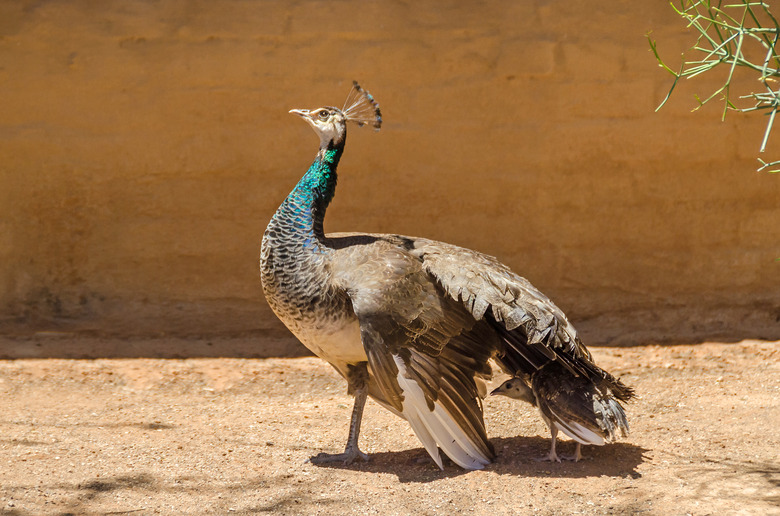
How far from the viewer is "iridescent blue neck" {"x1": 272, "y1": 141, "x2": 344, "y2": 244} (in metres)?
4.34

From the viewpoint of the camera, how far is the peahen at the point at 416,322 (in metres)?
3.91

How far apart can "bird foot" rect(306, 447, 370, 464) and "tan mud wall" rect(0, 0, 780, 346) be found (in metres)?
2.03

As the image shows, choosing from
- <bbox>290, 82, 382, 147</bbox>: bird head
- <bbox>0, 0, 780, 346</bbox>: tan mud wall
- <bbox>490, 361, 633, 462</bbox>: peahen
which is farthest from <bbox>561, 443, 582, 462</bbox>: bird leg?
<bbox>0, 0, 780, 346</bbox>: tan mud wall

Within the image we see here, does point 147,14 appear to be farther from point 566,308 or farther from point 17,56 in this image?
point 566,308

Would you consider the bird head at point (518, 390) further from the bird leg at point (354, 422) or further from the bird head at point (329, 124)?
the bird head at point (329, 124)

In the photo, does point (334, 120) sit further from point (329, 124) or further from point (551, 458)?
point (551, 458)

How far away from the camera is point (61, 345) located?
594cm

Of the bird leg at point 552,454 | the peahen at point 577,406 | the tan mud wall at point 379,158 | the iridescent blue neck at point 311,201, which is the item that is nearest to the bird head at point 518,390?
the peahen at point 577,406

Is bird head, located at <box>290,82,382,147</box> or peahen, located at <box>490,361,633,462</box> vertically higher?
bird head, located at <box>290,82,382,147</box>

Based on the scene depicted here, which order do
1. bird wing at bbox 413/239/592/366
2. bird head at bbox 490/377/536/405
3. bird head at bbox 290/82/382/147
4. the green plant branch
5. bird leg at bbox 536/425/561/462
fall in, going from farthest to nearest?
bird head at bbox 290/82/382/147
bird head at bbox 490/377/536/405
bird leg at bbox 536/425/561/462
bird wing at bbox 413/239/592/366
the green plant branch

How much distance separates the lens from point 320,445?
4.59 m

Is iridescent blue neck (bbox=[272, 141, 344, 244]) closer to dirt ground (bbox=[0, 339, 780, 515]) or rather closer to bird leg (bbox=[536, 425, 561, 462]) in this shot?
dirt ground (bbox=[0, 339, 780, 515])

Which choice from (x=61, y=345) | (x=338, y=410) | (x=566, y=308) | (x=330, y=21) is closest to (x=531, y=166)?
(x=566, y=308)

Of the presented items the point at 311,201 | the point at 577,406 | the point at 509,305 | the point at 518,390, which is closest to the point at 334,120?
the point at 311,201
